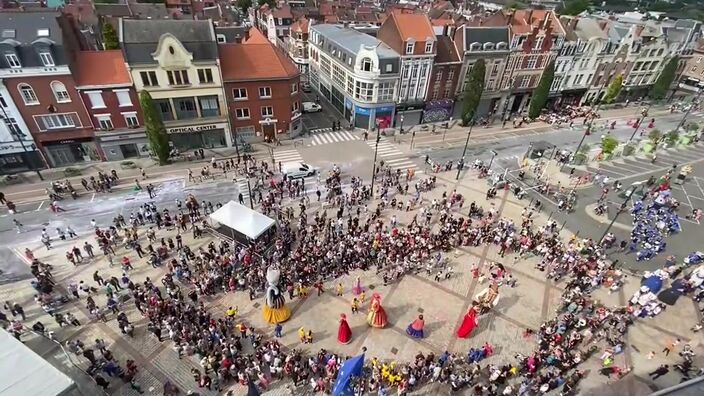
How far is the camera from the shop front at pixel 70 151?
3741 centimetres

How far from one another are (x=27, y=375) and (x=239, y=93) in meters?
33.5

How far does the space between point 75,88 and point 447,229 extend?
39.0 m

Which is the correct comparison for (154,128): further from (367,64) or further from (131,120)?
(367,64)

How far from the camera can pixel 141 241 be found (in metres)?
29.2

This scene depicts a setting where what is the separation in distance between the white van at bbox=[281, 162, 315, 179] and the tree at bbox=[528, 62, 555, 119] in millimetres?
39280

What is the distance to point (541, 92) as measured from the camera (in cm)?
5469

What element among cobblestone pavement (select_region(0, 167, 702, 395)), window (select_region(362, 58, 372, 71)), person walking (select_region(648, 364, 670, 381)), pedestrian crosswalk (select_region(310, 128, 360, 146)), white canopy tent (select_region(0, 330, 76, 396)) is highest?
window (select_region(362, 58, 372, 71))

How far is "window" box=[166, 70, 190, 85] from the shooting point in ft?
123

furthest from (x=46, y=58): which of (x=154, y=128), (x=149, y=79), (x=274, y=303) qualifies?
(x=274, y=303)

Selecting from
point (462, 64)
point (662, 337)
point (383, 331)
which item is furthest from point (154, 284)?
point (462, 64)

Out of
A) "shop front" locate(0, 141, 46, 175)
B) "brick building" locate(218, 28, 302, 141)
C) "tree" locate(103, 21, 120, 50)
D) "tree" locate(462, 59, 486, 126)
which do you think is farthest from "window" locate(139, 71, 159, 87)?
"tree" locate(462, 59, 486, 126)

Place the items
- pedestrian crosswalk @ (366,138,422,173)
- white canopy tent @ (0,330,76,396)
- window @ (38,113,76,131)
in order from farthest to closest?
1. pedestrian crosswalk @ (366,138,422,173)
2. window @ (38,113,76,131)
3. white canopy tent @ (0,330,76,396)

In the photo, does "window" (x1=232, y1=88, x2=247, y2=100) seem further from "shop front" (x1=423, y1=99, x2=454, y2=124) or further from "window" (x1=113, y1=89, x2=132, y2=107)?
"shop front" (x1=423, y1=99, x2=454, y2=124)

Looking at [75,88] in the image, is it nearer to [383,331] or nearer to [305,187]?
[305,187]
